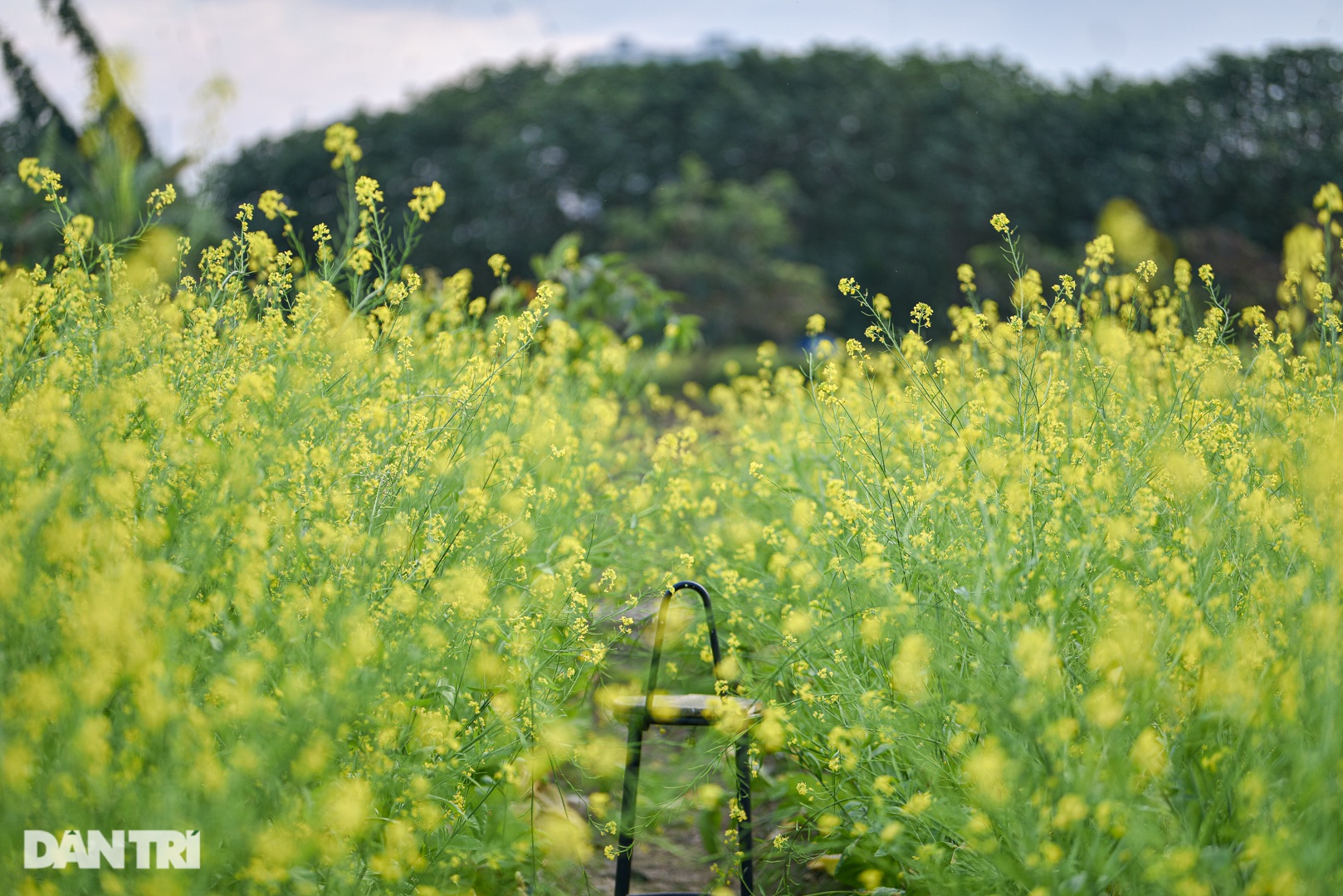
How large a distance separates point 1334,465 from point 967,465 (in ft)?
2.64

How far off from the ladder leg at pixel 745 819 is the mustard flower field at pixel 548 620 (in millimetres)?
Answer: 61

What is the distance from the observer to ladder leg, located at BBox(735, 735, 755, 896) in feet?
7.36

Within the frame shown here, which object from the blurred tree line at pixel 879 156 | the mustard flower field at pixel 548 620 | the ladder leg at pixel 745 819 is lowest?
the ladder leg at pixel 745 819

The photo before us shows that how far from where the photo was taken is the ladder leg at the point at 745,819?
7.36 feet

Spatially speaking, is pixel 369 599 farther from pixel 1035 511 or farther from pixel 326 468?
pixel 1035 511

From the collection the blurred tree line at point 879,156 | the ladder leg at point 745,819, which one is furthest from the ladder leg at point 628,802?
the blurred tree line at point 879,156

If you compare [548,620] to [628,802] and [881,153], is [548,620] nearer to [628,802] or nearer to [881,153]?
[628,802]

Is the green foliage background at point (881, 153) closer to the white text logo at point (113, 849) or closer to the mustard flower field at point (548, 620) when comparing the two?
the mustard flower field at point (548, 620)

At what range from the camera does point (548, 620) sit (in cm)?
236

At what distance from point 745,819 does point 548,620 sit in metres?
0.68

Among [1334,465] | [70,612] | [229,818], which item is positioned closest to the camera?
[229,818]

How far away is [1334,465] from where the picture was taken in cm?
195

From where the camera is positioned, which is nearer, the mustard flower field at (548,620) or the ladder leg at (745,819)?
the mustard flower field at (548,620)

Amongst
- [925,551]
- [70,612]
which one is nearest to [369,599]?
[70,612]
